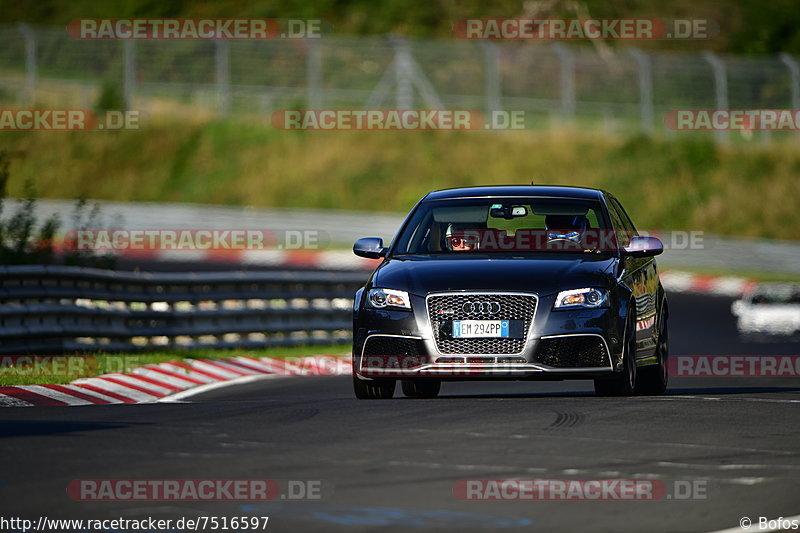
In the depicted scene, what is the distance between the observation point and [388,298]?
472 inches

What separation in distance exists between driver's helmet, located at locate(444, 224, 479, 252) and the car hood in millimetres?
416

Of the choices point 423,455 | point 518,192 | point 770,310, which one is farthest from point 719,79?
point 423,455

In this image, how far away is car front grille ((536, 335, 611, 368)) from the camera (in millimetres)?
11695

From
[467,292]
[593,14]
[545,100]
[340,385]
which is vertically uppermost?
[593,14]

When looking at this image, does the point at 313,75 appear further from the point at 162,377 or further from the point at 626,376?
the point at 626,376

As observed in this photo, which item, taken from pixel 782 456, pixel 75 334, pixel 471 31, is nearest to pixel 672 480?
pixel 782 456

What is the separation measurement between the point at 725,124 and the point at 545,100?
5.70 meters

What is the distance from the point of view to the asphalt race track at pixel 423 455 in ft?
23.7

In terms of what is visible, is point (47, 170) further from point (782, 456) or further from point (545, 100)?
point (782, 456)

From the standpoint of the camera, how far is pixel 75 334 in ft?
55.9

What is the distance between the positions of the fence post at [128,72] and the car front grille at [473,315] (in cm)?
4006

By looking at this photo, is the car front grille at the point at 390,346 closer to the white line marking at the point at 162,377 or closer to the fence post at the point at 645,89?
the white line marking at the point at 162,377

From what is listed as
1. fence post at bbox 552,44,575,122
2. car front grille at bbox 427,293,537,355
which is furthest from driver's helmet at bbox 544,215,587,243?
fence post at bbox 552,44,575,122

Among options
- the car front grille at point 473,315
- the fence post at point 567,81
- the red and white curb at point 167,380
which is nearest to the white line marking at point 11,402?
the red and white curb at point 167,380
